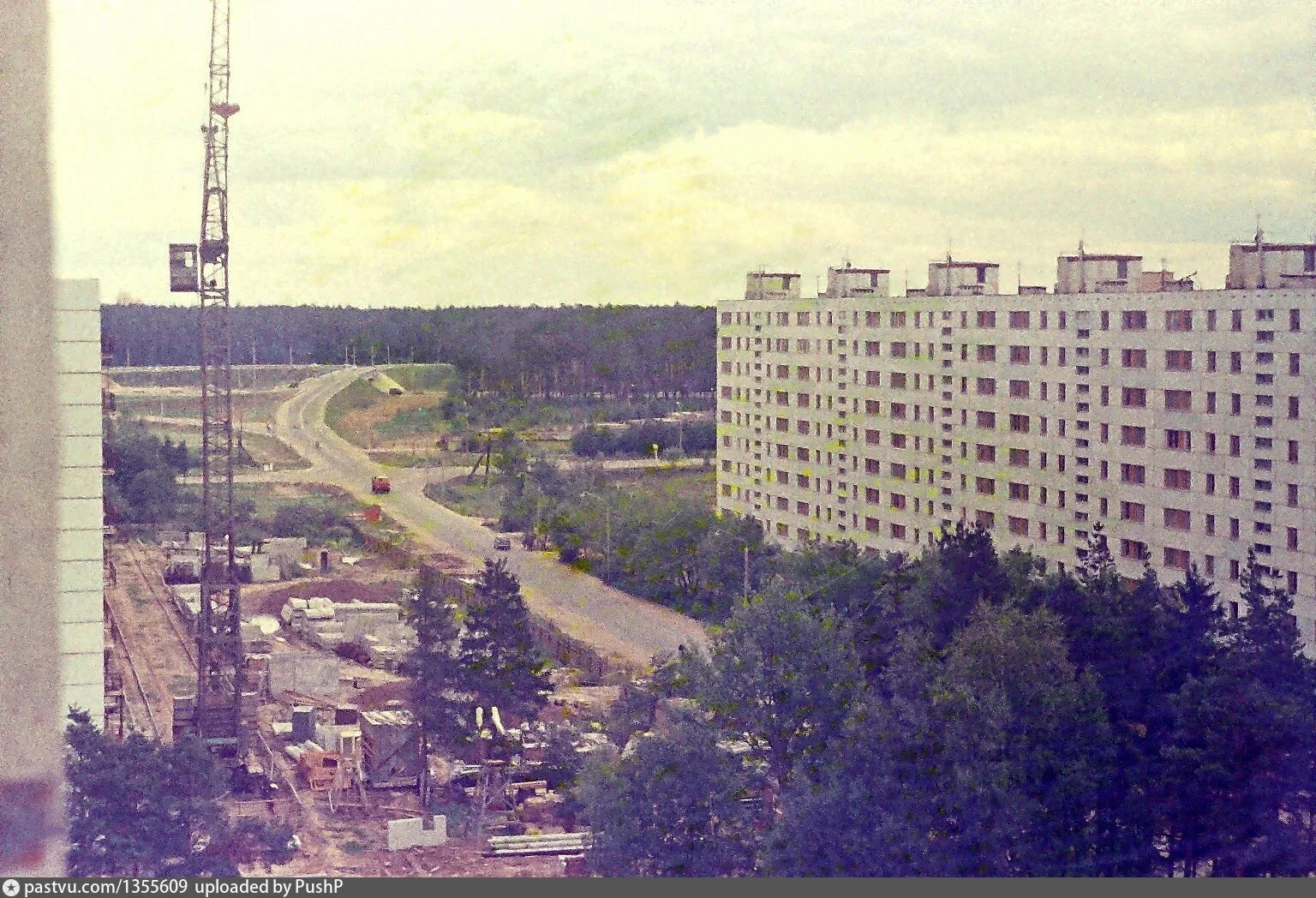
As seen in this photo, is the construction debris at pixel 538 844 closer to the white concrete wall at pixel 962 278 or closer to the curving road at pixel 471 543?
the curving road at pixel 471 543

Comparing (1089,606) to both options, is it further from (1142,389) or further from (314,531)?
(314,531)

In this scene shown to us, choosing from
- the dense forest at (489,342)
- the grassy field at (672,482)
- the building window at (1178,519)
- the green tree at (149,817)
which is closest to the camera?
the green tree at (149,817)

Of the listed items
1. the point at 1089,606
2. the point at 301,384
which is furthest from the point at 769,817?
the point at 301,384

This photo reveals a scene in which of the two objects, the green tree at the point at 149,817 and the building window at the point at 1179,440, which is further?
the building window at the point at 1179,440

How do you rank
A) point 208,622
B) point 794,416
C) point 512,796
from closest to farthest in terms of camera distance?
1. point 512,796
2. point 208,622
3. point 794,416

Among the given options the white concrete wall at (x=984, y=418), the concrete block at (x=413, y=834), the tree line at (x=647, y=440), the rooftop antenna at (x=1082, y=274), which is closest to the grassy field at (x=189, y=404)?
the tree line at (x=647, y=440)

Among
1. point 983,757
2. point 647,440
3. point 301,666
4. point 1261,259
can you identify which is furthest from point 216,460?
point 1261,259
